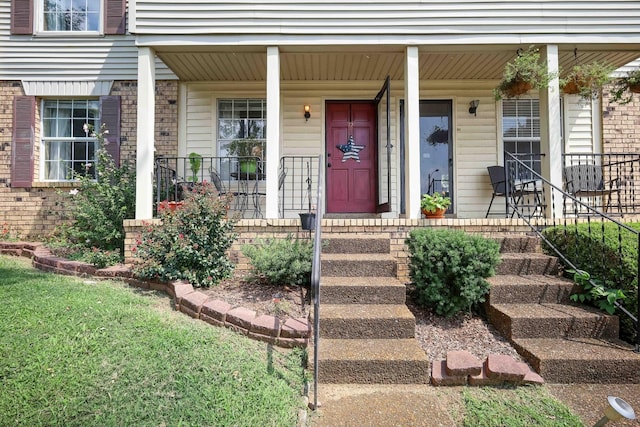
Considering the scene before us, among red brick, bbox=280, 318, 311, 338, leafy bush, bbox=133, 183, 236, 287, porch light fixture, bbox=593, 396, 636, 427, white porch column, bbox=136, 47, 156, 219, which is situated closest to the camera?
porch light fixture, bbox=593, 396, 636, 427

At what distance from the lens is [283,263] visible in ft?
11.2

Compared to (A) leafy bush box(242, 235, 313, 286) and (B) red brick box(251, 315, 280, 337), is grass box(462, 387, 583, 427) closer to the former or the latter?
(B) red brick box(251, 315, 280, 337)

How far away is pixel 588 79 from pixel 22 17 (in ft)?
28.9

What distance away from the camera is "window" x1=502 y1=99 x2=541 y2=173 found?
6258 mm

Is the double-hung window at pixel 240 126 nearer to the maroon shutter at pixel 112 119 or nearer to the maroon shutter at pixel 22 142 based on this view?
the maroon shutter at pixel 112 119

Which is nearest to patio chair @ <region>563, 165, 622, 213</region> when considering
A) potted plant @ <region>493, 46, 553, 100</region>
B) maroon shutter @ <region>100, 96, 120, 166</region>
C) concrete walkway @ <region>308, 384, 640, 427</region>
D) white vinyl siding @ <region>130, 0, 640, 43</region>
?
potted plant @ <region>493, 46, 553, 100</region>

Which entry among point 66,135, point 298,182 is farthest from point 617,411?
point 66,135

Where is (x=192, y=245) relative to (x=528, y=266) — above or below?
above

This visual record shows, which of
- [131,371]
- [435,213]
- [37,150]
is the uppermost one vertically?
[37,150]

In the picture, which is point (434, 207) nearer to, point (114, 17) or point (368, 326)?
point (368, 326)

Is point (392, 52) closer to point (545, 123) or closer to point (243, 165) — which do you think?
point (545, 123)

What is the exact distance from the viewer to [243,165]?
6117 millimetres

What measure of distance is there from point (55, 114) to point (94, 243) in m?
3.09

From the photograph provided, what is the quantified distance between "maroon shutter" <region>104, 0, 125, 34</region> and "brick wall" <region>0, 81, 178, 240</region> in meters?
0.90
